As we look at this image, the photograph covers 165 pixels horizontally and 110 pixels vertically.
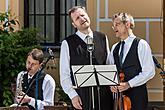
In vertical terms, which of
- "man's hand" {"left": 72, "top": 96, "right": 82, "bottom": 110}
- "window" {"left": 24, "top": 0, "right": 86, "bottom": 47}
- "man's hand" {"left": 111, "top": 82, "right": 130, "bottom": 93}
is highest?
"window" {"left": 24, "top": 0, "right": 86, "bottom": 47}

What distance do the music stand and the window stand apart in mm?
3668

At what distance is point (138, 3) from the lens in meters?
7.67

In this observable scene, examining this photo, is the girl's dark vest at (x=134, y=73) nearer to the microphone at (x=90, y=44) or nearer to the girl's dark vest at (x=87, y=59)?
the girl's dark vest at (x=87, y=59)

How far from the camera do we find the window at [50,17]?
→ 8430mm

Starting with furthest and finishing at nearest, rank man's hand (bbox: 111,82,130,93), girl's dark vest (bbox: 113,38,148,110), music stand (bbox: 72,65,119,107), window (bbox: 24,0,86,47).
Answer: window (bbox: 24,0,86,47) < girl's dark vest (bbox: 113,38,148,110) < man's hand (bbox: 111,82,130,93) < music stand (bbox: 72,65,119,107)

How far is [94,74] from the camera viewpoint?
475cm

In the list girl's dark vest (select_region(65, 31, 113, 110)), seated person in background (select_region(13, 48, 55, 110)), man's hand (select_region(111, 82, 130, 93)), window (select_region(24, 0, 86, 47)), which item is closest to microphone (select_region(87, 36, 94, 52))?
girl's dark vest (select_region(65, 31, 113, 110))

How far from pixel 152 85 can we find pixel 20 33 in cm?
212

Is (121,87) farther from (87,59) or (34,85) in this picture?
(34,85)

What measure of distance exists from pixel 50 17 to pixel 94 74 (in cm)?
388

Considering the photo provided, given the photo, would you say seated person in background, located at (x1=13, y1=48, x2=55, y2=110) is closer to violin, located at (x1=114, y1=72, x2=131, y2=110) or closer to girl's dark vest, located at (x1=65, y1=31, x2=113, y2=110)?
girl's dark vest, located at (x1=65, y1=31, x2=113, y2=110)

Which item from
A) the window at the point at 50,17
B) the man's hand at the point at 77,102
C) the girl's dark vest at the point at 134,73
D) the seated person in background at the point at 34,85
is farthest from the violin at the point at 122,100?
the window at the point at 50,17

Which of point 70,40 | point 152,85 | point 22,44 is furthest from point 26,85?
point 152,85

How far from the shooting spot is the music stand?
4.74m
